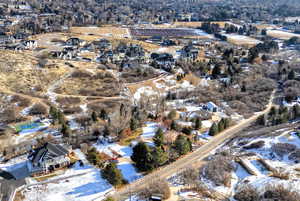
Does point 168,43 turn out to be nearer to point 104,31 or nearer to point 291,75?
point 104,31

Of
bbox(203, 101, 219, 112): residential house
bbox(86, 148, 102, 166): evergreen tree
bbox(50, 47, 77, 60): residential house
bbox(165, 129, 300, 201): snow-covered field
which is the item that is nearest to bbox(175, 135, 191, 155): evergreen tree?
bbox(165, 129, 300, 201): snow-covered field

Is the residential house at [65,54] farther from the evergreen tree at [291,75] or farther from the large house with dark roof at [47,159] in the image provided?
the evergreen tree at [291,75]

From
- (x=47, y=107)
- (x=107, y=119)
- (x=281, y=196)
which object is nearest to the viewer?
(x=281, y=196)

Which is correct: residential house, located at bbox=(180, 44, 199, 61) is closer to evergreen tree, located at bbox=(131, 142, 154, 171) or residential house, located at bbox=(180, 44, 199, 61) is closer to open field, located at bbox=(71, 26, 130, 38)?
open field, located at bbox=(71, 26, 130, 38)

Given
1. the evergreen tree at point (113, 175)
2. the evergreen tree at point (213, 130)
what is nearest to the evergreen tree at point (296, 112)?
the evergreen tree at point (213, 130)

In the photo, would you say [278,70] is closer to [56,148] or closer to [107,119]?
[107,119]

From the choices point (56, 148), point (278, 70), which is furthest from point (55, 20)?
point (56, 148)
